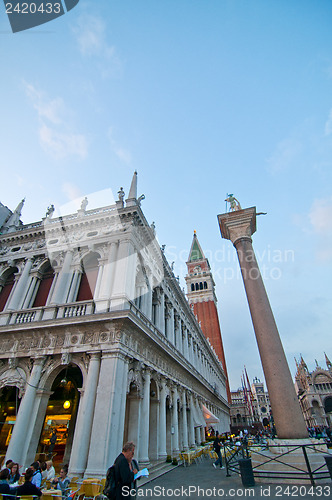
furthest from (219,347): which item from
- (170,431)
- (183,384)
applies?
(170,431)

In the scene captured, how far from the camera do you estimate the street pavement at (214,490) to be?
6820 mm

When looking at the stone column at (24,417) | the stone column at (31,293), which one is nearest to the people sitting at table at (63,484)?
the stone column at (24,417)

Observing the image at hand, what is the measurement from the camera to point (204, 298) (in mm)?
66312

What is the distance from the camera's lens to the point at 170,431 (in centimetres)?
1791

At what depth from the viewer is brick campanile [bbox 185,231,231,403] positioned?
60656 mm

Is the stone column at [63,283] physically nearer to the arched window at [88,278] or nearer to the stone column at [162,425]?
the arched window at [88,278]

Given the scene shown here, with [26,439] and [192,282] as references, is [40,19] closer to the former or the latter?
[26,439]

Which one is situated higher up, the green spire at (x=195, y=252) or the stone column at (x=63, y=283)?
the green spire at (x=195, y=252)

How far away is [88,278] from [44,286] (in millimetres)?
3344

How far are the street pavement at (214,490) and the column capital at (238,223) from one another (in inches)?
367

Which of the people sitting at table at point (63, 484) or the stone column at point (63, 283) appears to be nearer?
the people sitting at table at point (63, 484)

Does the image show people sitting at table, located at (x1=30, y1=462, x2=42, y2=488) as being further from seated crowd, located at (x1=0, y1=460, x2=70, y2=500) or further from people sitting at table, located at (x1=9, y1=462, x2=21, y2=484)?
people sitting at table, located at (x1=9, y1=462, x2=21, y2=484)

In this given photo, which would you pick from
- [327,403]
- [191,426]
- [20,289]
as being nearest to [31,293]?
[20,289]

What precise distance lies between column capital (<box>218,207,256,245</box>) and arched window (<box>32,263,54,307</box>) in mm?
11446
